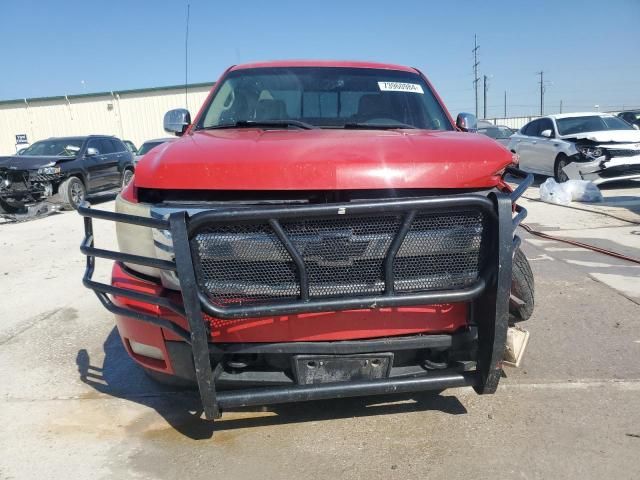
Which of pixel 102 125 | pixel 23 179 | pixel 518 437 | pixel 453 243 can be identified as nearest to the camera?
pixel 453 243

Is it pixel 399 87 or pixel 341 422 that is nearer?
pixel 341 422

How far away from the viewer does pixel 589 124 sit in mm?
12297

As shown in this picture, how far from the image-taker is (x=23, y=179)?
36.8 ft

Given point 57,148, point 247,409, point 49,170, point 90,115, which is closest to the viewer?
point 247,409

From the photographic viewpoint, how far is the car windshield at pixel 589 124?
11938mm

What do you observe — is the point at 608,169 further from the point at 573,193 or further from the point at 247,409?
the point at 247,409

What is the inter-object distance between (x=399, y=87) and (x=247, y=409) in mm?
2444

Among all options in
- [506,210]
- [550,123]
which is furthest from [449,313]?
[550,123]

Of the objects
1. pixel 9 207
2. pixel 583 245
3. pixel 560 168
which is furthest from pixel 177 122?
pixel 560 168

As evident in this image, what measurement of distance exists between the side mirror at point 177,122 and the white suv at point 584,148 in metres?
9.90

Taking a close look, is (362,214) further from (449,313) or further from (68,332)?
(68,332)

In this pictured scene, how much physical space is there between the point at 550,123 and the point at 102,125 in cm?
2881

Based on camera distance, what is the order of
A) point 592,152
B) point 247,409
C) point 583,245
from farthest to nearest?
point 592,152 < point 583,245 < point 247,409

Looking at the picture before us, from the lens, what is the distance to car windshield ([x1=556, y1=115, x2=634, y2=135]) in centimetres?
1194
